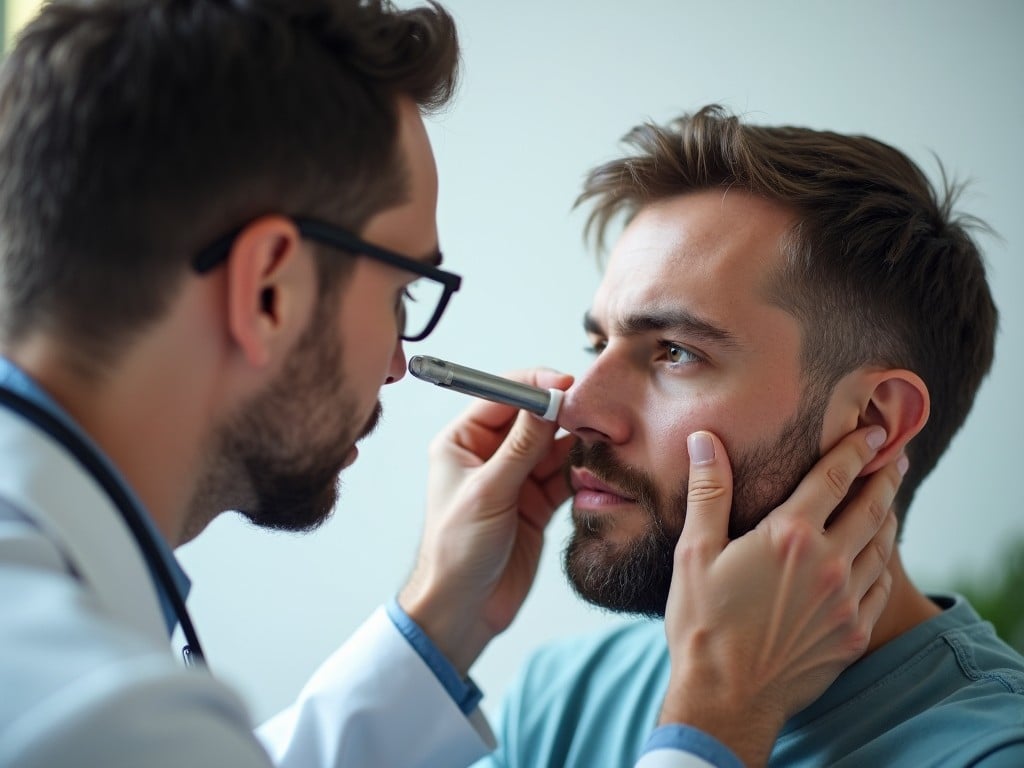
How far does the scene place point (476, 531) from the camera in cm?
150

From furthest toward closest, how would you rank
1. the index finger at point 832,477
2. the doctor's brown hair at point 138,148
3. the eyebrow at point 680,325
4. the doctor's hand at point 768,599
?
the eyebrow at point 680,325 → the index finger at point 832,477 → the doctor's hand at point 768,599 → the doctor's brown hair at point 138,148

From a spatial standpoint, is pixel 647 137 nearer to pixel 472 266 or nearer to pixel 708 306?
pixel 708 306

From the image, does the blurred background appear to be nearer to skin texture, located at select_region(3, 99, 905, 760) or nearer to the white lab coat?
skin texture, located at select_region(3, 99, 905, 760)

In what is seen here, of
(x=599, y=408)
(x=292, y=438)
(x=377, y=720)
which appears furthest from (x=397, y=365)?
(x=377, y=720)

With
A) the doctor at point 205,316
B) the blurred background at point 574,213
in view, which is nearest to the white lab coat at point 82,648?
the doctor at point 205,316

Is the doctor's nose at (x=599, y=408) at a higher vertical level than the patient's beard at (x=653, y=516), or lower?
higher

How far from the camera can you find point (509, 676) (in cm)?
222

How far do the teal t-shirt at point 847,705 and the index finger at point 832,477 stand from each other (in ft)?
0.70

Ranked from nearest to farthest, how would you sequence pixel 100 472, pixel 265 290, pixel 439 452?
pixel 100 472, pixel 265 290, pixel 439 452

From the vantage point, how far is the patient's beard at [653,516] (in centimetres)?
136

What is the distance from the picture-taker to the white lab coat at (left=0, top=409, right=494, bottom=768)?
63cm

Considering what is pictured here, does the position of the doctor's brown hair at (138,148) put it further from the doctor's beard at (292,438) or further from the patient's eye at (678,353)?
the patient's eye at (678,353)

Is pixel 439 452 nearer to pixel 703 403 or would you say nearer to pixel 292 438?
pixel 703 403

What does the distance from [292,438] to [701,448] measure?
56 cm
